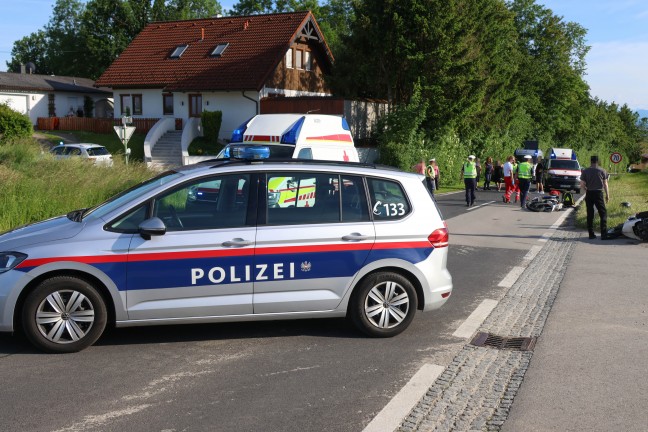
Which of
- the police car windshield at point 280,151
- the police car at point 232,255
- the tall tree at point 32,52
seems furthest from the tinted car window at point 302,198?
the tall tree at point 32,52

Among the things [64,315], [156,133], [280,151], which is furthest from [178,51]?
[64,315]

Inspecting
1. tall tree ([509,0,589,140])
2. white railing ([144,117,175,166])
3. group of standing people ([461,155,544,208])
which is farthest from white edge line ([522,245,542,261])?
tall tree ([509,0,589,140])

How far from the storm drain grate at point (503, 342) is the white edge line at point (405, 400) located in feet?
3.25

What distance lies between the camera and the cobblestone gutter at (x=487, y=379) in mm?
4848

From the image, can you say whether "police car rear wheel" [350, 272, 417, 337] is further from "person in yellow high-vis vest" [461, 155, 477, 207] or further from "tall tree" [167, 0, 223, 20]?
"tall tree" [167, 0, 223, 20]

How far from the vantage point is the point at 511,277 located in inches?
415

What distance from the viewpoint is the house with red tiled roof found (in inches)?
1556

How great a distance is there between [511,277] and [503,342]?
3802 millimetres

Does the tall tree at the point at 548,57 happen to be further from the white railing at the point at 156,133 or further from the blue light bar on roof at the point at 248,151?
the blue light bar on roof at the point at 248,151

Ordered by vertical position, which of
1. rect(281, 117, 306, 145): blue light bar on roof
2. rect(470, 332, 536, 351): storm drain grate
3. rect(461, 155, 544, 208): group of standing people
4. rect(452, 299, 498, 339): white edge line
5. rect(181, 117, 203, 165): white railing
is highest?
rect(181, 117, 203, 165): white railing

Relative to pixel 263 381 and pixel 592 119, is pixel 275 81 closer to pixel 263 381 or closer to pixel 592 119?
pixel 263 381

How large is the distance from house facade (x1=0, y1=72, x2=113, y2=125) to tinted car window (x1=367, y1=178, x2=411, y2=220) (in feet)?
152

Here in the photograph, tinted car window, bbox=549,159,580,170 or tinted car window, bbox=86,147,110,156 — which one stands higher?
tinted car window, bbox=86,147,110,156

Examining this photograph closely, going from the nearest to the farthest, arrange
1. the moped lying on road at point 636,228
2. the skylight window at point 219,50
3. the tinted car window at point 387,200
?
the tinted car window at point 387,200 → the moped lying on road at point 636,228 → the skylight window at point 219,50
